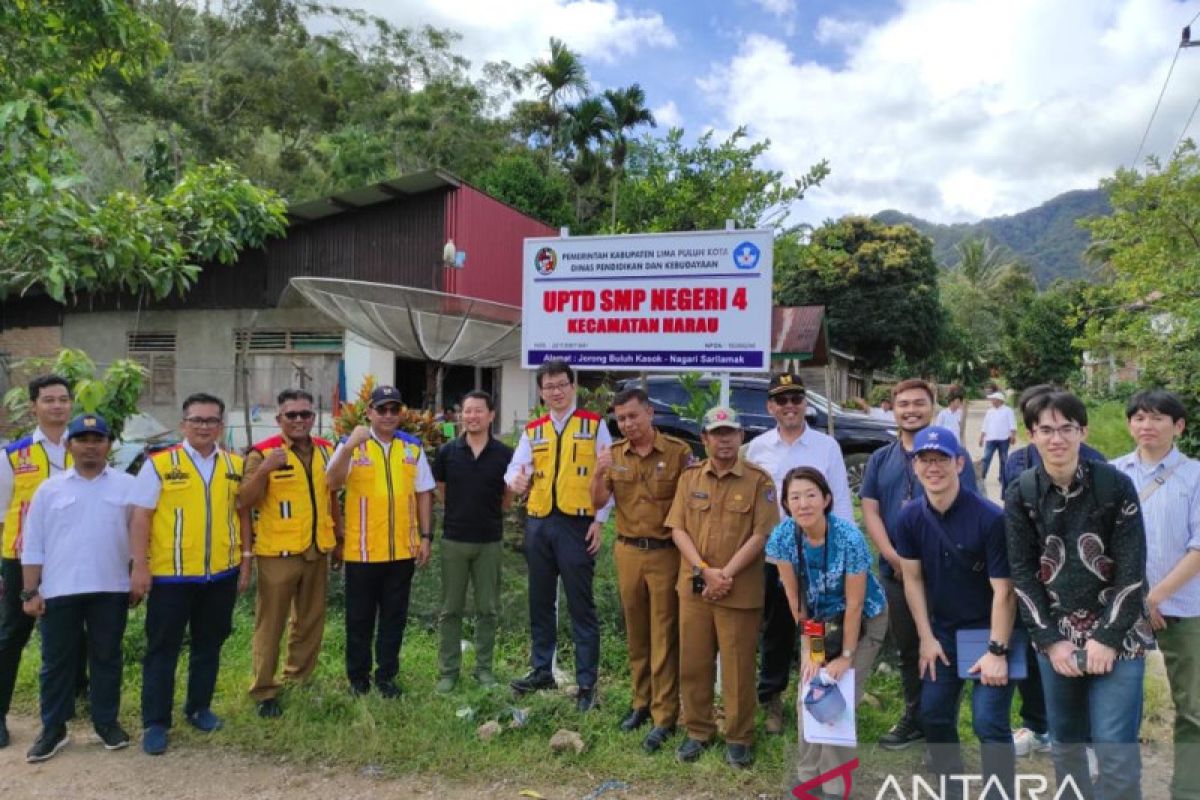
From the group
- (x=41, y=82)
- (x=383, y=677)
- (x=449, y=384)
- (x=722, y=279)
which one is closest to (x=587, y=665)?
(x=383, y=677)

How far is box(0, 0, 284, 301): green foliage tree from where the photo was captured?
416 centimetres

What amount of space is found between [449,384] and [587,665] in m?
10.9

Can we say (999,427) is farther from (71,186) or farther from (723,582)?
(71,186)

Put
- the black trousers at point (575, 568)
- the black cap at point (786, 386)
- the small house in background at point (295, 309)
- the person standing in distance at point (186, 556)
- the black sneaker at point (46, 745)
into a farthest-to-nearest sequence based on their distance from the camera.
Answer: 1. the small house in background at point (295, 309)
2. the black trousers at point (575, 568)
3. the black cap at point (786, 386)
4. the person standing in distance at point (186, 556)
5. the black sneaker at point (46, 745)

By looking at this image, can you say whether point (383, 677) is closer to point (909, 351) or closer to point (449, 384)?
point (449, 384)

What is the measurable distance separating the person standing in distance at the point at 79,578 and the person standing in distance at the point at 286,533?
581 mm

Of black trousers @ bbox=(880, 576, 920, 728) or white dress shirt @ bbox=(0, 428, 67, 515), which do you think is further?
white dress shirt @ bbox=(0, 428, 67, 515)

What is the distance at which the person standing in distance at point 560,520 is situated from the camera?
4.15 m

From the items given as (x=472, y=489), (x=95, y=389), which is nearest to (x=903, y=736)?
(x=472, y=489)

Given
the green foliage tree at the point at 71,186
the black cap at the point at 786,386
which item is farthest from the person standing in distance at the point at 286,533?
the black cap at the point at 786,386

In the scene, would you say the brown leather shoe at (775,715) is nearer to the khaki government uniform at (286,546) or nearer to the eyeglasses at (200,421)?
the khaki government uniform at (286,546)

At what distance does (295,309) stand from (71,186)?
10.2 meters

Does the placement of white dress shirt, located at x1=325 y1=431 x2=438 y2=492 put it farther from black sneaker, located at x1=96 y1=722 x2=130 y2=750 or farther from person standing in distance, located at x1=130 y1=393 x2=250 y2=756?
black sneaker, located at x1=96 y1=722 x2=130 y2=750

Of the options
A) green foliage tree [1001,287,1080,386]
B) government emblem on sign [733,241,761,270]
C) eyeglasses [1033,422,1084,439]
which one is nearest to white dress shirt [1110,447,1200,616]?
eyeglasses [1033,422,1084,439]
